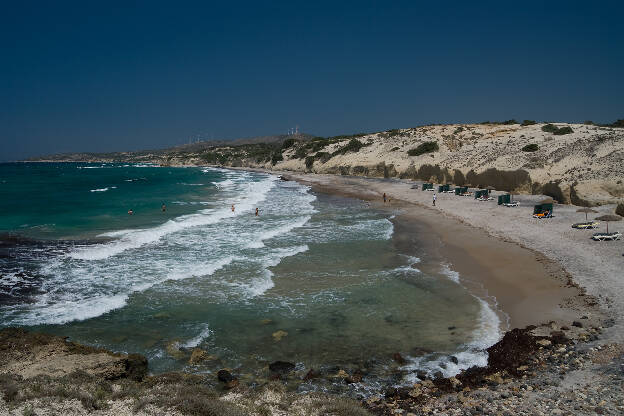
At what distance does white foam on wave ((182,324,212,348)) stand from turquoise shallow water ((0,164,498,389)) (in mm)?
31

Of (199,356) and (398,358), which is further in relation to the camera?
(199,356)

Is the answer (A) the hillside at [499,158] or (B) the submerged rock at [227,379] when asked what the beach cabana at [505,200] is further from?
(B) the submerged rock at [227,379]

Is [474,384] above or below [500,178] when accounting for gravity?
below

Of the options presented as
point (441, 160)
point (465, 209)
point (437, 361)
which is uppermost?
point (441, 160)

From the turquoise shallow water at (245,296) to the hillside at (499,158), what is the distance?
18.2 meters

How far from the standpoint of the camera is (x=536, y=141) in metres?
51.4

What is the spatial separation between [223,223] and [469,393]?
25165mm

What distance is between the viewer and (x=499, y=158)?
164 ft

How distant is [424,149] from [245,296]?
56.5m

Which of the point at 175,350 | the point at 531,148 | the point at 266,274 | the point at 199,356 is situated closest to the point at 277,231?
the point at 266,274

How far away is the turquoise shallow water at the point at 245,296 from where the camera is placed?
11891mm

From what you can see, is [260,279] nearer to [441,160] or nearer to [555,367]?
[555,367]

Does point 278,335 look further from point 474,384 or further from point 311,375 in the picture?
point 474,384

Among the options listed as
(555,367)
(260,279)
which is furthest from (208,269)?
(555,367)
